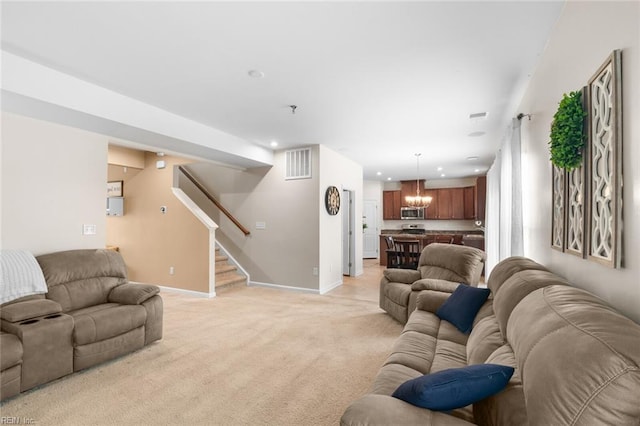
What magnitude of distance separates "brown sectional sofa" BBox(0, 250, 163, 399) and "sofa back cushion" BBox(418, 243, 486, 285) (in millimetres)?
3423

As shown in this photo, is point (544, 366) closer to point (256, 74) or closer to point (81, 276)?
point (256, 74)

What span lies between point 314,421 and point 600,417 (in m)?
1.74

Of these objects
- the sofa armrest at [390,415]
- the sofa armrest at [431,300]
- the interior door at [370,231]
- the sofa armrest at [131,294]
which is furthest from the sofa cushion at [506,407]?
the interior door at [370,231]

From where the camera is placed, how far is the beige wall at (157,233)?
5.54 meters

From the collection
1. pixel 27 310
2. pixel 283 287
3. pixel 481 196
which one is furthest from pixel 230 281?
pixel 481 196

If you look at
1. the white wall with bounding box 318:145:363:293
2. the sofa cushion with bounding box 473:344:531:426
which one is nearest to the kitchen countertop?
the white wall with bounding box 318:145:363:293

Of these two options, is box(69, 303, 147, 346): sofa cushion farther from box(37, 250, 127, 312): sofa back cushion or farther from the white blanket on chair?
the white blanket on chair

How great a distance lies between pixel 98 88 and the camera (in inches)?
124

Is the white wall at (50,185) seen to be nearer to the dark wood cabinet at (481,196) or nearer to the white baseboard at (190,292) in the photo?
the white baseboard at (190,292)

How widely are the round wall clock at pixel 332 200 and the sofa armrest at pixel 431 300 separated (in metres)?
3.03

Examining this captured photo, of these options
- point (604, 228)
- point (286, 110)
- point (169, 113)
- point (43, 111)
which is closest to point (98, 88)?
point (43, 111)

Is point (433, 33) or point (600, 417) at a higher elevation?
point (433, 33)

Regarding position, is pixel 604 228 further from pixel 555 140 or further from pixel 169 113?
pixel 169 113

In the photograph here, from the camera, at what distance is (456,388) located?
122cm
